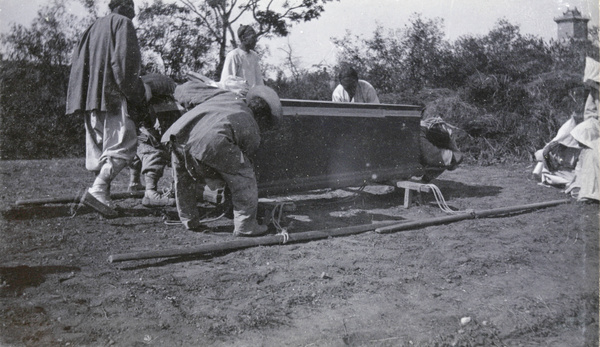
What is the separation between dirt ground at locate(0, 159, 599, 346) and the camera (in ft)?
8.39

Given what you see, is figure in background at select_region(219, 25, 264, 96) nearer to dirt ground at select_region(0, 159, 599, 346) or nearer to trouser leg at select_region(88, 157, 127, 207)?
Answer: trouser leg at select_region(88, 157, 127, 207)

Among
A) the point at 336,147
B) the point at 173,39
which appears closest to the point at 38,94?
the point at 173,39

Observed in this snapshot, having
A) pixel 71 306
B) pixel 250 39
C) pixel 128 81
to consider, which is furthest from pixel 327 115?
pixel 71 306

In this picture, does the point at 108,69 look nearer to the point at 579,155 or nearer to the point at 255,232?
the point at 255,232

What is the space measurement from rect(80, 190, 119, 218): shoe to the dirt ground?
9 centimetres

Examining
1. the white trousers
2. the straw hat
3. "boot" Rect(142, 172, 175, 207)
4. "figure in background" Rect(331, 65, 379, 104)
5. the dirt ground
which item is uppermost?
"figure in background" Rect(331, 65, 379, 104)

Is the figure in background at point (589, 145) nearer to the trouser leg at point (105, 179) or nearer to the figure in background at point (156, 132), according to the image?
the figure in background at point (156, 132)

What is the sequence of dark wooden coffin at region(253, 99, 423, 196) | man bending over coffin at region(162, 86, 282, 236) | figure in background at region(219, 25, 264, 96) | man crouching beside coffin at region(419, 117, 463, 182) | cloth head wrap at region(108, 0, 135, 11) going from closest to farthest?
man bending over coffin at region(162, 86, 282, 236) < cloth head wrap at region(108, 0, 135, 11) < dark wooden coffin at region(253, 99, 423, 196) < figure in background at region(219, 25, 264, 96) < man crouching beside coffin at region(419, 117, 463, 182)

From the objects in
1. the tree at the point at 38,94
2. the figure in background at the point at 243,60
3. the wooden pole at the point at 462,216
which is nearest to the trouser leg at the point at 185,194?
the wooden pole at the point at 462,216

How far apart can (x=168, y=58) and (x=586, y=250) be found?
28.3 ft

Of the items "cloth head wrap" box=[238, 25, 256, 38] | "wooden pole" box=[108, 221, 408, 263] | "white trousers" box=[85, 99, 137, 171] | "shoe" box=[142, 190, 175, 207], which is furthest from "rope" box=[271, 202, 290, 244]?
"cloth head wrap" box=[238, 25, 256, 38]

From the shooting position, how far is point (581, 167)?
6.36 meters

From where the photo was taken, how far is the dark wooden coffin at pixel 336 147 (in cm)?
491

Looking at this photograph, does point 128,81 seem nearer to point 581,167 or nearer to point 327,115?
point 327,115
